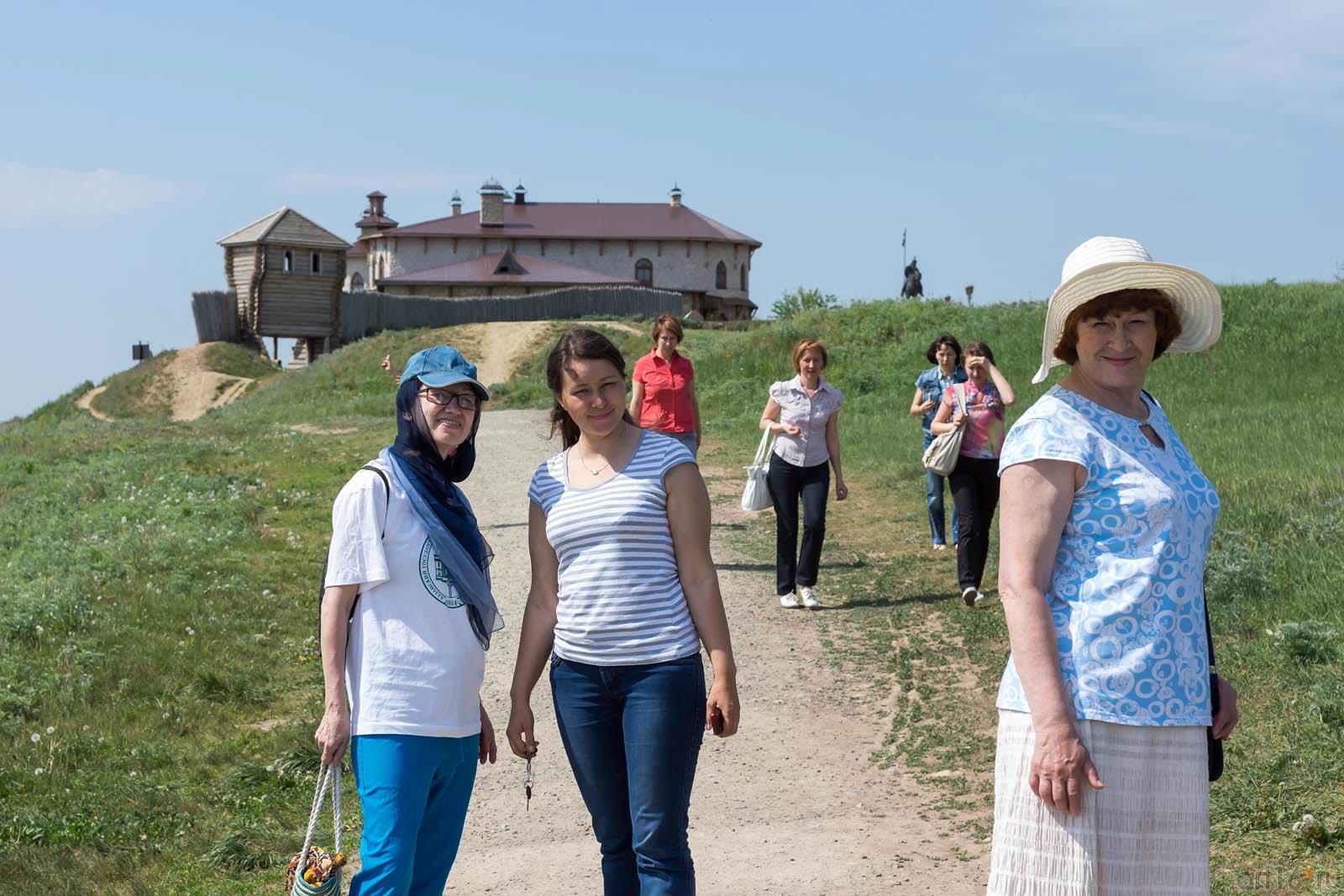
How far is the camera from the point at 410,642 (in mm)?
4371

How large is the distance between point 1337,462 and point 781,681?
8.71 meters

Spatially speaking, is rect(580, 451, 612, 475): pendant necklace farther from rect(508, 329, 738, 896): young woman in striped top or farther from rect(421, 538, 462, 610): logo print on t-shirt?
rect(421, 538, 462, 610): logo print on t-shirt

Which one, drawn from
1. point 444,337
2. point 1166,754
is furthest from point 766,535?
point 444,337

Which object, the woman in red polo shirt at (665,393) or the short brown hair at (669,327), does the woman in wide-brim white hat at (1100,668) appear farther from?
the woman in red polo shirt at (665,393)

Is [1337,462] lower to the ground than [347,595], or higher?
higher

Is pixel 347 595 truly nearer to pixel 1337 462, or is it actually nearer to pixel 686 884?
pixel 686 884

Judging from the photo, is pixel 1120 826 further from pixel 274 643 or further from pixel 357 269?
pixel 357 269

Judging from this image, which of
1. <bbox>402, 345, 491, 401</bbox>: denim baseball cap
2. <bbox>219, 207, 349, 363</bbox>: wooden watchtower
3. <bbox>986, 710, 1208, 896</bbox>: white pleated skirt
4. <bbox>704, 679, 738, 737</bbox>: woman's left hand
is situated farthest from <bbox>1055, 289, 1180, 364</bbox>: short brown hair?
<bbox>219, 207, 349, 363</bbox>: wooden watchtower

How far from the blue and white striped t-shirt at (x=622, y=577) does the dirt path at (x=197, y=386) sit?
172 ft

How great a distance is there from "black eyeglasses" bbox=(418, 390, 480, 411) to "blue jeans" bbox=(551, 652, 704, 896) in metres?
0.84

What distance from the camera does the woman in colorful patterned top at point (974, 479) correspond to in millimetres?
11156

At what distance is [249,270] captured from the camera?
61.6 meters

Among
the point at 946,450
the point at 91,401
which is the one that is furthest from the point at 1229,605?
the point at 91,401

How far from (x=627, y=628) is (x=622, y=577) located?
0.50 ft
